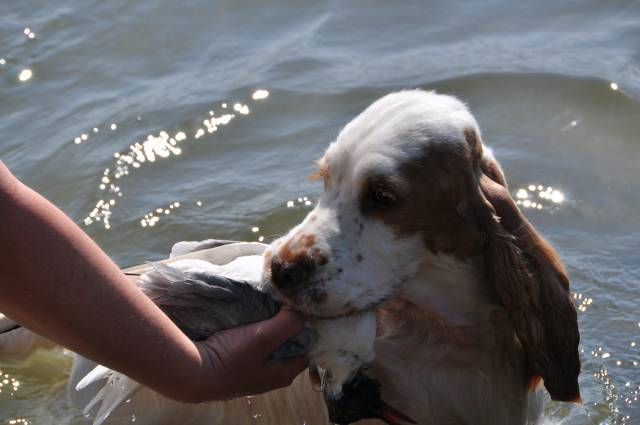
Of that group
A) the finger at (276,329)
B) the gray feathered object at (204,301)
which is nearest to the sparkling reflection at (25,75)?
the gray feathered object at (204,301)

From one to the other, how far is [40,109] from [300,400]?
4638 mm

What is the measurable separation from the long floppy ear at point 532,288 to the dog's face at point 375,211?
163 mm

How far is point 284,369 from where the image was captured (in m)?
3.63

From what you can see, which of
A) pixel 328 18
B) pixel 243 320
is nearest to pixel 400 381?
pixel 243 320

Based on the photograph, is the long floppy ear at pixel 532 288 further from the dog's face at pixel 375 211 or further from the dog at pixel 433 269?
the dog's face at pixel 375 211

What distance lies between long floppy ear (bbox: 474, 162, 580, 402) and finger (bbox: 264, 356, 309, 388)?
2.48 feet

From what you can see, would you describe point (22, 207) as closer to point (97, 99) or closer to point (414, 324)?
point (414, 324)

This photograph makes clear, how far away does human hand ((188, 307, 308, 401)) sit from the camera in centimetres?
346

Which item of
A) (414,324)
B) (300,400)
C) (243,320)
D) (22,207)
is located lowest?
(300,400)

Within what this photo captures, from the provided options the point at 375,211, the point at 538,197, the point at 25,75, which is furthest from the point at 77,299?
the point at 25,75

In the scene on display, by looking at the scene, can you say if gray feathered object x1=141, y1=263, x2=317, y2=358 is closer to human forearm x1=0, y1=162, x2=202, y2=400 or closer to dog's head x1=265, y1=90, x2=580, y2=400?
dog's head x1=265, y1=90, x2=580, y2=400

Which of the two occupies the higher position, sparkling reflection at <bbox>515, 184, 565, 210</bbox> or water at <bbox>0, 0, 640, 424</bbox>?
water at <bbox>0, 0, 640, 424</bbox>

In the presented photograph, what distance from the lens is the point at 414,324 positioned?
13.6ft

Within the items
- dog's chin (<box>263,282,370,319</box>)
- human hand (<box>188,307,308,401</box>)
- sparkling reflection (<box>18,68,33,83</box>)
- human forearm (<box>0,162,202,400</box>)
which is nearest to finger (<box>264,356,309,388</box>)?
human hand (<box>188,307,308,401</box>)
